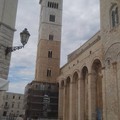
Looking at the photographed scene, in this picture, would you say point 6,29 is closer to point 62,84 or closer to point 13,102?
point 62,84

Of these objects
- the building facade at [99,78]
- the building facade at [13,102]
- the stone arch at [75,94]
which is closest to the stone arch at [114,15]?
the building facade at [99,78]

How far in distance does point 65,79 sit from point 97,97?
332 inches

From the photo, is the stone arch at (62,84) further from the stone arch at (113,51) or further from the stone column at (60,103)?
the stone arch at (113,51)

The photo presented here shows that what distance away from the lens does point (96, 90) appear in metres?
21.9

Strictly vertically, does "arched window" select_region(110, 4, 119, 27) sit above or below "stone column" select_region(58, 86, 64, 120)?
above

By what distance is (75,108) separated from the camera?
26.6 m

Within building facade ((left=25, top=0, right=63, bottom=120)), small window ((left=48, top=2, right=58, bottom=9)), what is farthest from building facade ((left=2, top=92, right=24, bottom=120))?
small window ((left=48, top=2, right=58, bottom=9))

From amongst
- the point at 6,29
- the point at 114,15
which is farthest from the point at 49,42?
the point at 6,29

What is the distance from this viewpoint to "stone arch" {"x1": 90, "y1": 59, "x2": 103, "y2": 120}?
69.8 ft

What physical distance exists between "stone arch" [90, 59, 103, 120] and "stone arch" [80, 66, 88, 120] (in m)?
2.30

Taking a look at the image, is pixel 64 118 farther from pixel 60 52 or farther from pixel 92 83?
pixel 60 52

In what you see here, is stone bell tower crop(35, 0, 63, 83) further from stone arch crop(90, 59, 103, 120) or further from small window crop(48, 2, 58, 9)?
stone arch crop(90, 59, 103, 120)

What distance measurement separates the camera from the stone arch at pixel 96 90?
21266 mm

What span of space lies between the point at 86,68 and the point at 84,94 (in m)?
2.94
